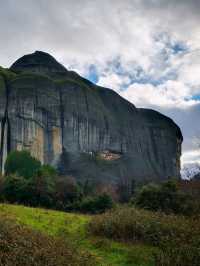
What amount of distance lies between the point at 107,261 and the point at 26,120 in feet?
311

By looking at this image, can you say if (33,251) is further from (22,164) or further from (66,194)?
(22,164)

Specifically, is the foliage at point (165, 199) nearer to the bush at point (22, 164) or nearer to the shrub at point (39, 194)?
the shrub at point (39, 194)

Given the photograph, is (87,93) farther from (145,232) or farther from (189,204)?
(145,232)

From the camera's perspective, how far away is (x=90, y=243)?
15250 mm

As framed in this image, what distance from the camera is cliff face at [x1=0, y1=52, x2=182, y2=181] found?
106 metres

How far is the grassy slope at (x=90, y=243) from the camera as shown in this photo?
1322cm

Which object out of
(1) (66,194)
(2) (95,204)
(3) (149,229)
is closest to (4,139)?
(1) (66,194)

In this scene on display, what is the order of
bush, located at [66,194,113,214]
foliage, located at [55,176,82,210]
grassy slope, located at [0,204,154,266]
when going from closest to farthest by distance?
grassy slope, located at [0,204,154,266] < bush, located at [66,194,113,214] < foliage, located at [55,176,82,210]

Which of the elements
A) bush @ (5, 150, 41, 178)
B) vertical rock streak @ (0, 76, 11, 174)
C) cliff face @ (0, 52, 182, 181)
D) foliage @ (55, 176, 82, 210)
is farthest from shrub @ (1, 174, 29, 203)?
cliff face @ (0, 52, 182, 181)

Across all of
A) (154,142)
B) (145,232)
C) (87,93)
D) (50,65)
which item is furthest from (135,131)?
(145,232)

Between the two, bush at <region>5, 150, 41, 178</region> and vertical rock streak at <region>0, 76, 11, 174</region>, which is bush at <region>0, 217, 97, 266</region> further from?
vertical rock streak at <region>0, 76, 11, 174</region>

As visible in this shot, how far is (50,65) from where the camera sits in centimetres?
13900

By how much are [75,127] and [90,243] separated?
101 m

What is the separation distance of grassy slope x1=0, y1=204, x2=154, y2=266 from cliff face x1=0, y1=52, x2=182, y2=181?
274 feet
